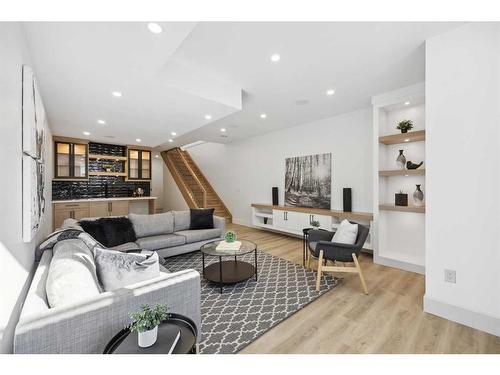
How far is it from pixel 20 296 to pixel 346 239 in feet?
10.5

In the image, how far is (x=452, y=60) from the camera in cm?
210

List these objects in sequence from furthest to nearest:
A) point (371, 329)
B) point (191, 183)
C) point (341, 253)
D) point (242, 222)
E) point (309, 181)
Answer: point (191, 183) < point (242, 222) < point (309, 181) < point (341, 253) < point (371, 329)

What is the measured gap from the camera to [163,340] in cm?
117

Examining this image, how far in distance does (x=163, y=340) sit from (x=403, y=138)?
402 cm

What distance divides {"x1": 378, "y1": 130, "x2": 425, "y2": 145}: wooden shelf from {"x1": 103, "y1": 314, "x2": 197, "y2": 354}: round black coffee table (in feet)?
12.5

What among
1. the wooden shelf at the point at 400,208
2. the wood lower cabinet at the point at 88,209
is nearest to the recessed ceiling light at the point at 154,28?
the wooden shelf at the point at 400,208

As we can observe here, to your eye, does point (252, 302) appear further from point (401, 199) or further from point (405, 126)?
point (405, 126)

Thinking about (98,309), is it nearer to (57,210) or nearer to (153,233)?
(153,233)

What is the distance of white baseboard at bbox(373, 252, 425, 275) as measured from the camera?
3.17m

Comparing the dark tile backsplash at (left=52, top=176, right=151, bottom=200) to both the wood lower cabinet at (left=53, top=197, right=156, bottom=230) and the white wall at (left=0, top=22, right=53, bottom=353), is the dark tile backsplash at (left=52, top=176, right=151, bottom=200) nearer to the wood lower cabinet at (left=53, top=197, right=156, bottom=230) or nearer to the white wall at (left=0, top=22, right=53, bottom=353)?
the wood lower cabinet at (left=53, top=197, right=156, bottom=230)

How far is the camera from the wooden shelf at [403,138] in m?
3.18

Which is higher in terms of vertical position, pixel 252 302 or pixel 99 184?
pixel 99 184

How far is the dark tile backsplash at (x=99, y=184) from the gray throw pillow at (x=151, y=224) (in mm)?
3677

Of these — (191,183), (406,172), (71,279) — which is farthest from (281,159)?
(71,279)
